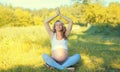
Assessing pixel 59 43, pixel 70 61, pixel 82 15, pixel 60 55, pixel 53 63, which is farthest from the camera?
pixel 82 15

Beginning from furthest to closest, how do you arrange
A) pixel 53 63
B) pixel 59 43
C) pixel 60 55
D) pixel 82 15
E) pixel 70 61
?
pixel 82 15
pixel 59 43
pixel 60 55
pixel 70 61
pixel 53 63

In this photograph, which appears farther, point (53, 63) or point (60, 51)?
point (60, 51)

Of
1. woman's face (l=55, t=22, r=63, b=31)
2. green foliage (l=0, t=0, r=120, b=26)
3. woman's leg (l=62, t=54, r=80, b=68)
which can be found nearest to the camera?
woman's leg (l=62, t=54, r=80, b=68)

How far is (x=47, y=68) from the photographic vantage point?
691 centimetres

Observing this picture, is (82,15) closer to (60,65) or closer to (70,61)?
(70,61)

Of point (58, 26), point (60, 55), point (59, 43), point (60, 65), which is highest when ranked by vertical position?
point (58, 26)

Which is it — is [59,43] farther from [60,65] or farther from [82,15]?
[82,15]

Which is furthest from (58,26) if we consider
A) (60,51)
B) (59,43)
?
(60,51)

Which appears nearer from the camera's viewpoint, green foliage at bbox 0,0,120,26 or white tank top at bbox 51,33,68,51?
white tank top at bbox 51,33,68,51

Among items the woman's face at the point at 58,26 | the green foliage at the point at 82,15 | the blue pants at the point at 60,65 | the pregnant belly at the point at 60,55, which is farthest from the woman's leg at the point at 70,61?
the green foliage at the point at 82,15

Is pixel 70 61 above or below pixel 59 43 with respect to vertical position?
below

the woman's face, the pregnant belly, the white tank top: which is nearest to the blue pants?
the pregnant belly

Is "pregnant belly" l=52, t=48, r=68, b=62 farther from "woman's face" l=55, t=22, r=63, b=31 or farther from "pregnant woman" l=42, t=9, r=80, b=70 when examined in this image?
"woman's face" l=55, t=22, r=63, b=31

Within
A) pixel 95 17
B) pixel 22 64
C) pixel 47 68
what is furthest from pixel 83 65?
pixel 95 17
